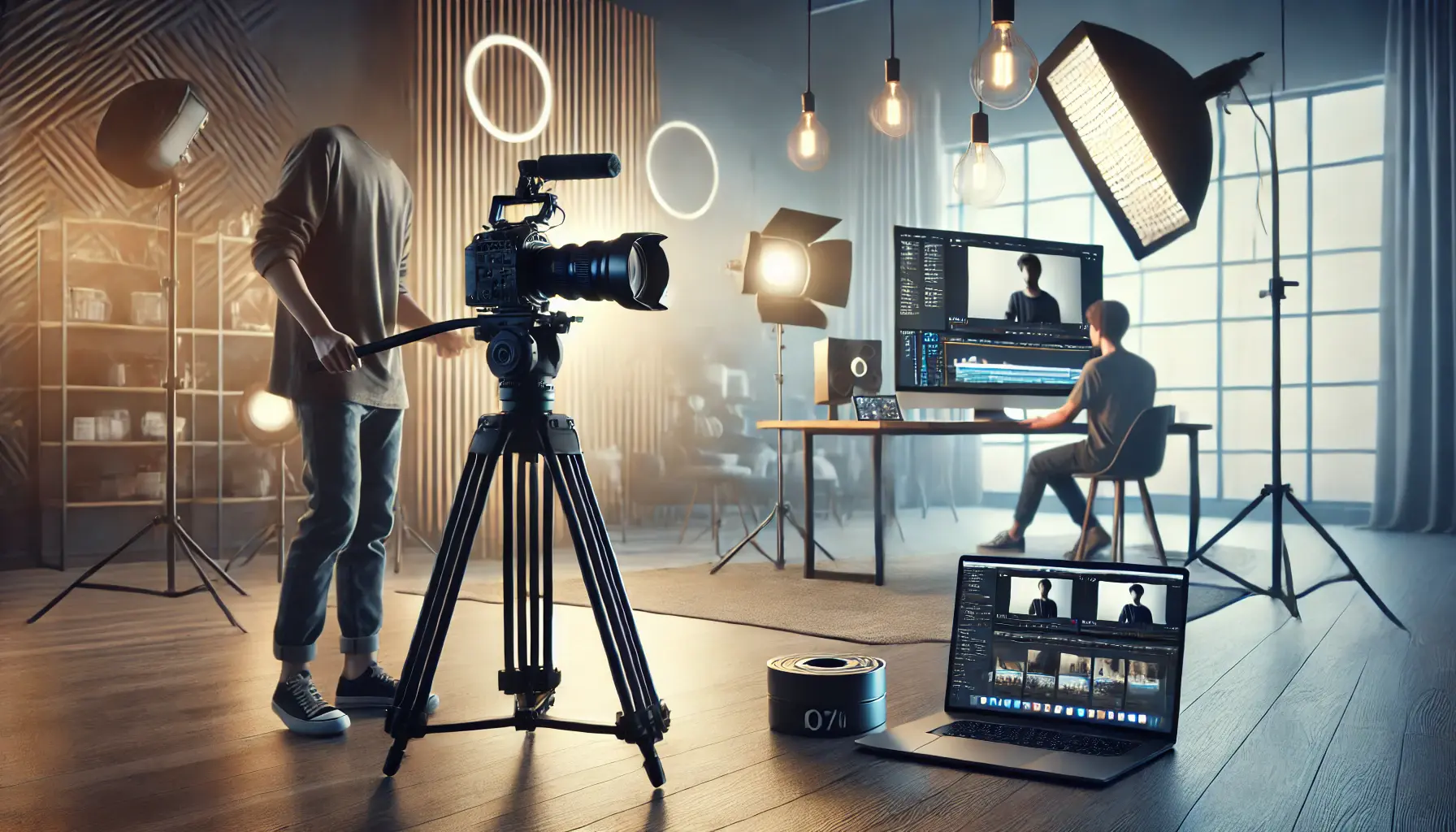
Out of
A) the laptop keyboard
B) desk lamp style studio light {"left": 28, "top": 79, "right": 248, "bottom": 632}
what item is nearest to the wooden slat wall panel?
desk lamp style studio light {"left": 28, "top": 79, "right": 248, "bottom": 632}

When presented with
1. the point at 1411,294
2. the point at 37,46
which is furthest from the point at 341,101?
the point at 1411,294

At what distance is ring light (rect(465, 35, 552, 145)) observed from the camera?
582 cm

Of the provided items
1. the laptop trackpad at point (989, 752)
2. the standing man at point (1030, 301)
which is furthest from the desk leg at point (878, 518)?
the laptop trackpad at point (989, 752)

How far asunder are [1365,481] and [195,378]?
7891 mm

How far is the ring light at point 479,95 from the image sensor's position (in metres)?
5.82

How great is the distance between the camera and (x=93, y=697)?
2.53 metres

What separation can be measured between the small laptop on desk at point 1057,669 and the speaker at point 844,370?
246 cm

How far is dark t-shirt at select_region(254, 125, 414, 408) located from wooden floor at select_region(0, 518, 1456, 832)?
0.72m

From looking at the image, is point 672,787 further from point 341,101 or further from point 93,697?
point 341,101

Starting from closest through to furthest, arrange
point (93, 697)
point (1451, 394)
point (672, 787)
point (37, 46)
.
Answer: point (672, 787), point (93, 697), point (37, 46), point (1451, 394)

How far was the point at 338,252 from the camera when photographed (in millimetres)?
2262

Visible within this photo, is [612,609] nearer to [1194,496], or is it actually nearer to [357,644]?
[357,644]

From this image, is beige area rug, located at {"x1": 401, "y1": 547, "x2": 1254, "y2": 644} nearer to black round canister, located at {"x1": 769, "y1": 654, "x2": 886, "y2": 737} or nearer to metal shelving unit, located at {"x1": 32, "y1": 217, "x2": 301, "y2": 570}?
black round canister, located at {"x1": 769, "y1": 654, "x2": 886, "y2": 737}

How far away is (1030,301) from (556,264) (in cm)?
337
